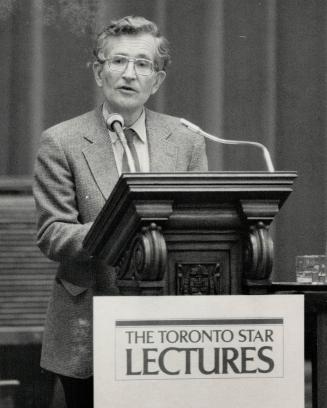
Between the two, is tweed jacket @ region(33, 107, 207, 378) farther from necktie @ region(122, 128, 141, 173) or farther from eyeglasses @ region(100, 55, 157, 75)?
eyeglasses @ region(100, 55, 157, 75)

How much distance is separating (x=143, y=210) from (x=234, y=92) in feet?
7.18

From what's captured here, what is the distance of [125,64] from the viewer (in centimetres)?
246

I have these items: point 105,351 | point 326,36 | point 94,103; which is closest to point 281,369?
point 105,351

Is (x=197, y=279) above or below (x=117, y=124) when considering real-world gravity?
below

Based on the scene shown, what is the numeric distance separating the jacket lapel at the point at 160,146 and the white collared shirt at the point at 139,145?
12 millimetres

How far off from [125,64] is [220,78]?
1.70 meters

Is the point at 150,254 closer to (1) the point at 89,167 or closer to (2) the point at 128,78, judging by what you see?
(1) the point at 89,167

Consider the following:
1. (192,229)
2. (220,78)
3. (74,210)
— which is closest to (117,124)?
(74,210)

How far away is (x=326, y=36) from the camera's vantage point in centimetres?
424

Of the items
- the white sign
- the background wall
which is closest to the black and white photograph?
the white sign

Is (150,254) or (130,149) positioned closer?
(150,254)

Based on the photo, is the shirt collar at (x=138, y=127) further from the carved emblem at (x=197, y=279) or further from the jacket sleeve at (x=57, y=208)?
the carved emblem at (x=197, y=279)

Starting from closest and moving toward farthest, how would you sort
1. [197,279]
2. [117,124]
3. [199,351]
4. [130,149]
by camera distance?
[199,351]
[197,279]
[117,124]
[130,149]

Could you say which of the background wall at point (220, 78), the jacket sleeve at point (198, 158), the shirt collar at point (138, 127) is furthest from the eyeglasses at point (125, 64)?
the background wall at point (220, 78)
